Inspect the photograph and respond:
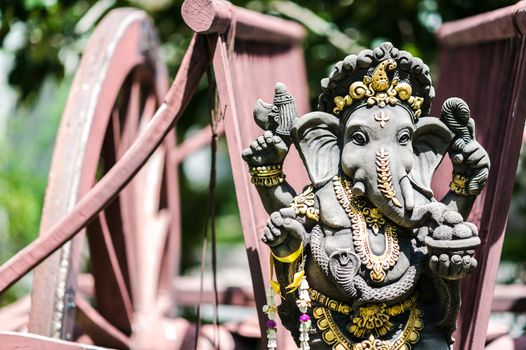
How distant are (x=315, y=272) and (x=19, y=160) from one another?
17.6ft

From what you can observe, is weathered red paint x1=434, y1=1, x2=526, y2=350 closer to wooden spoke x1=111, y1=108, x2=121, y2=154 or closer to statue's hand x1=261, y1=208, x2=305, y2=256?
statue's hand x1=261, y1=208, x2=305, y2=256

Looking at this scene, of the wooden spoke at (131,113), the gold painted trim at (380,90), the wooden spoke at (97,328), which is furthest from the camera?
the wooden spoke at (131,113)

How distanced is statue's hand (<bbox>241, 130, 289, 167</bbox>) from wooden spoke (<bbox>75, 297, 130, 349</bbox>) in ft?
3.45

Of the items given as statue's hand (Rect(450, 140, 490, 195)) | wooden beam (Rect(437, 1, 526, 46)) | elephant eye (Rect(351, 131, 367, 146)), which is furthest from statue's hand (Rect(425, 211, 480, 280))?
wooden beam (Rect(437, 1, 526, 46))

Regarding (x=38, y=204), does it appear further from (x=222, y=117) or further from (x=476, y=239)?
(x=476, y=239)

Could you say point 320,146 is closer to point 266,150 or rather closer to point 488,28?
point 266,150

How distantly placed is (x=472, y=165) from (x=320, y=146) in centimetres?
31

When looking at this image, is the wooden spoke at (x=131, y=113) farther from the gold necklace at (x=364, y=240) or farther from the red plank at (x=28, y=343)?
the gold necklace at (x=364, y=240)

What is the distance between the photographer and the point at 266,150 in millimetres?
1925

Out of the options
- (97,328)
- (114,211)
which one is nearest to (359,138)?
(97,328)

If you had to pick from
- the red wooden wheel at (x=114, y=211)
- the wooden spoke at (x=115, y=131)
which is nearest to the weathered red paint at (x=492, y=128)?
the red wooden wheel at (x=114, y=211)

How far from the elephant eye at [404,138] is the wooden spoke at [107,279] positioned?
1232mm

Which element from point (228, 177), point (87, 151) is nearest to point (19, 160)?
point (228, 177)

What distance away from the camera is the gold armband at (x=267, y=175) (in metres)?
1.94
